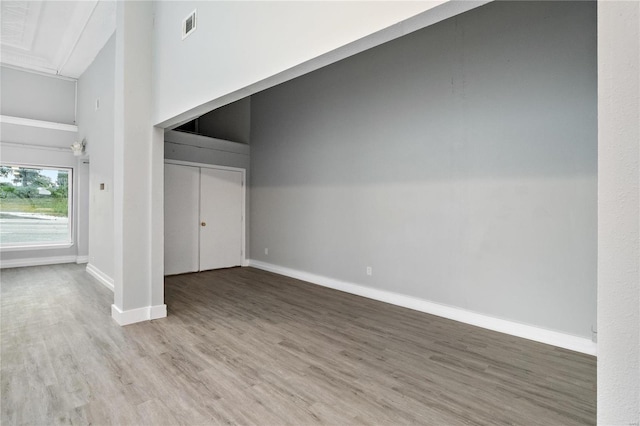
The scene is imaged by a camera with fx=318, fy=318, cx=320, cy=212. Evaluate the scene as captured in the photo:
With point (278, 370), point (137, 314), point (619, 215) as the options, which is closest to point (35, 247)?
point (137, 314)

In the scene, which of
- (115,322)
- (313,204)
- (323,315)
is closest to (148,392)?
(115,322)

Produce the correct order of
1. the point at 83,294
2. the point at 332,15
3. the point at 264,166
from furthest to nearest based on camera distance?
the point at 264,166 → the point at 83,294 → the point at 332,15

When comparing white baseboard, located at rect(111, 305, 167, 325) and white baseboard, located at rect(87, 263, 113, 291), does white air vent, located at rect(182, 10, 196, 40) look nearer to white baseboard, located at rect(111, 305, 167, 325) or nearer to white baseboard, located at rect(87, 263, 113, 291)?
white baseboard, located at rect(111, 305, 167, 325)

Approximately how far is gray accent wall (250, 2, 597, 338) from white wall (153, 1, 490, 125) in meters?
2.35

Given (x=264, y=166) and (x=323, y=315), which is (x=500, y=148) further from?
(x=264, y=166)

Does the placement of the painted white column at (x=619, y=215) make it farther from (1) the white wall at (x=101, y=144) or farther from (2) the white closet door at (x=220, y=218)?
(2) the white closet door at (x=220, y=218)

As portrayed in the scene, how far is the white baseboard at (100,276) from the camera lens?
515cm

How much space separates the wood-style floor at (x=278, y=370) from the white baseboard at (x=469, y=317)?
122mm

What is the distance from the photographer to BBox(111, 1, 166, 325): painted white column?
11.8 ft

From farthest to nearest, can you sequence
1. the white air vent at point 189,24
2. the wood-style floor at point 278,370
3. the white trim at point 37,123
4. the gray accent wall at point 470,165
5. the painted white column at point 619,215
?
the white trim at point 37,123 → the white air vent at point 189,24 → the gray accent wall at point 470,165 → the wood-style floor at point 278,370 → the painted white column at point 619,215

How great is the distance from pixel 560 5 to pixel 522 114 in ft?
3.30

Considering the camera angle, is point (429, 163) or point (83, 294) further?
point (83, 294)

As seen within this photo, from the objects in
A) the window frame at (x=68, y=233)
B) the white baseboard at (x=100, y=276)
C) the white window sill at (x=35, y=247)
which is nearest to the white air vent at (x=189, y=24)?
the white baseboard at (x=100, y=276)

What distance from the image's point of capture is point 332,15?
5.98 feet
